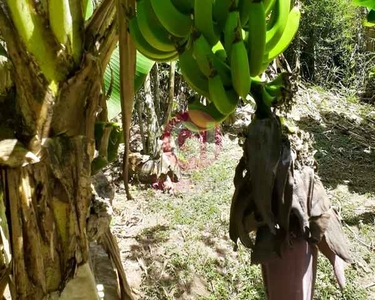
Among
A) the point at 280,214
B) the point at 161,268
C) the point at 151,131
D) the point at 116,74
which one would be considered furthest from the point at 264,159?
the point at 151,131

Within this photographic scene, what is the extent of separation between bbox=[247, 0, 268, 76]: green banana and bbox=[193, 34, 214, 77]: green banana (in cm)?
5

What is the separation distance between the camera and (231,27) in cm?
50

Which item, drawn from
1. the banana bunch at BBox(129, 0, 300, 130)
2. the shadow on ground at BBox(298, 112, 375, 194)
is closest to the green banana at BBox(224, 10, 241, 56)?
the banana bunch at BBox(129, 0, 300, 130)

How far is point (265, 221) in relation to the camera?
49 cm

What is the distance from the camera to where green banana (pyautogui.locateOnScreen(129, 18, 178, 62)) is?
599mm

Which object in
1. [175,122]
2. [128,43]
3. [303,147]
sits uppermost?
[175,122]

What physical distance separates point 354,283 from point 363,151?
1356mm

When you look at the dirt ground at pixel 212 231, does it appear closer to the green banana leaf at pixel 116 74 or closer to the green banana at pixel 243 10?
the green banana leaf at pixel 116 74

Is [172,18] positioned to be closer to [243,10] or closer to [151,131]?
[243,10]

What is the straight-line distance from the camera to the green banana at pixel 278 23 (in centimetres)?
57

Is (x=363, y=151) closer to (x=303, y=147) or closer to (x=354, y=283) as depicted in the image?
(x=354, y=283)

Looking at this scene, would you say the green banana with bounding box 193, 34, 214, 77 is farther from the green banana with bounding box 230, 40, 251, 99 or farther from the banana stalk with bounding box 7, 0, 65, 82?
the banana stalk with bounding box 7, 0, 65, 82

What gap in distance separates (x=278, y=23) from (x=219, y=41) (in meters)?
0.08

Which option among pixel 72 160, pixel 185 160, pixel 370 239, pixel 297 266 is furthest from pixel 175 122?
pixel 297 266
